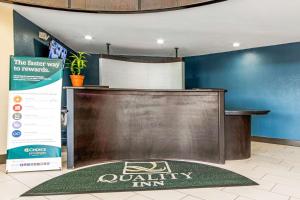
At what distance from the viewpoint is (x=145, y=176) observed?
3.10 meters

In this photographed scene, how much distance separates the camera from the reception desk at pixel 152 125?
145 inches

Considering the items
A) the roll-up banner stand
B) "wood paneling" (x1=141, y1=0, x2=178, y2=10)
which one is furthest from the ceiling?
the roll-up banner stand

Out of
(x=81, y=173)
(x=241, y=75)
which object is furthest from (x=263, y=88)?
(x=81, y=173)

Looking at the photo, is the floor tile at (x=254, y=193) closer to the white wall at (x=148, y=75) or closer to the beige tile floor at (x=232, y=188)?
the beige tile floor at (x=232, y=188)

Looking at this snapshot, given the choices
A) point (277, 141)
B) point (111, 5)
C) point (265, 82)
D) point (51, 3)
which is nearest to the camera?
point (51, 3)

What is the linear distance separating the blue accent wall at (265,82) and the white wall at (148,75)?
1.21 m

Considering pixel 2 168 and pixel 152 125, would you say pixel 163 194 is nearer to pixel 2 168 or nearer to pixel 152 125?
pixel 152 125

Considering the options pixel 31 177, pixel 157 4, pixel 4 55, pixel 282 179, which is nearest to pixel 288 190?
pixel 282 179

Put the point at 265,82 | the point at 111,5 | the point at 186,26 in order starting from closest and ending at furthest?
1. the point at 111,5
2. the point at 186,26
3. the point at 265,82

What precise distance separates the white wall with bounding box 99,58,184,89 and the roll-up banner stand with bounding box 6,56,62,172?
10.0 ft

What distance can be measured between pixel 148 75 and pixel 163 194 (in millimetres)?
4633

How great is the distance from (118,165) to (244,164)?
2105 mm

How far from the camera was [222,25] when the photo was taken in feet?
14.4

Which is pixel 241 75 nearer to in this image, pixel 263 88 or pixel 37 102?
pixel 263 88
